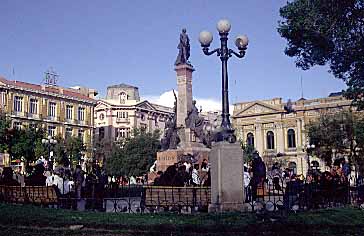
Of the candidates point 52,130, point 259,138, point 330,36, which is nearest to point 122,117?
point 52,130

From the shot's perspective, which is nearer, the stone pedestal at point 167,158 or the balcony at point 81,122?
the stone pedestal at point 167,158

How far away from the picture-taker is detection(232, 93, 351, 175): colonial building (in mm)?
65500

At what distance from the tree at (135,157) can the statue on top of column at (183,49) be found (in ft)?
79.4

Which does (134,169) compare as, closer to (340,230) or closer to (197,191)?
(197,191)

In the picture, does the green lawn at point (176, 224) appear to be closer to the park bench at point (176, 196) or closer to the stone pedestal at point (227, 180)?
the stone pedestal at point (227, 180)

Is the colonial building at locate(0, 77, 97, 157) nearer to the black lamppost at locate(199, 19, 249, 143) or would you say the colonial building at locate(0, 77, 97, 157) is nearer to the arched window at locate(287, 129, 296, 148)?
the arched window at locate(287, 129, 296, 148)

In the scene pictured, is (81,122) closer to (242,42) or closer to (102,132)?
(102,132)

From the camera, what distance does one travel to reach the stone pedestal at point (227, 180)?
11602mm

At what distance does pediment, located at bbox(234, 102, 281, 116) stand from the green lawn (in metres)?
59.1

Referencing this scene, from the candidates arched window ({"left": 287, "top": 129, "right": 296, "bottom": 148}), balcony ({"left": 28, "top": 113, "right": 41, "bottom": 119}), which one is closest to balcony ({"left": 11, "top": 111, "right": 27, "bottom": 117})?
balcony ({"left": 28, "top": 113, "right": 41, "bottom": 119})

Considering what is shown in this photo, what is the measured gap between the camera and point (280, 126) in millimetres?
68625

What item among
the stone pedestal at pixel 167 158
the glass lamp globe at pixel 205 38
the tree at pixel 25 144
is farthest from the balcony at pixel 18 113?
the glass lamp globe at pixel 205 38

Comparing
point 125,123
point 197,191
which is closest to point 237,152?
point 197,191

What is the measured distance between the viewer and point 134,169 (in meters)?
49.1
